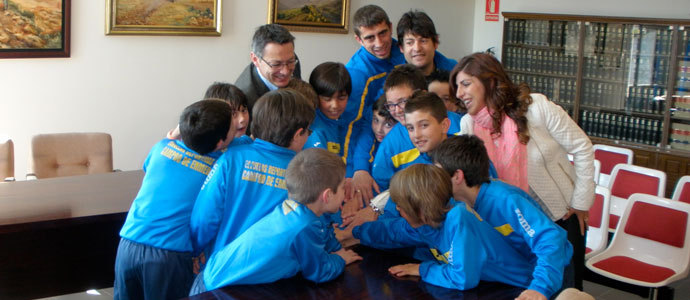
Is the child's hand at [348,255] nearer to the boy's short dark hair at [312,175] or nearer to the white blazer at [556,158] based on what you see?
the boy's short dark hair at [312,175]

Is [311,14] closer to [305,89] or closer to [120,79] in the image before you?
[120,79]

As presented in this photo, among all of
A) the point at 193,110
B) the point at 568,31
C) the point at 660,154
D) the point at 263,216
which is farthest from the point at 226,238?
the point at 568,31

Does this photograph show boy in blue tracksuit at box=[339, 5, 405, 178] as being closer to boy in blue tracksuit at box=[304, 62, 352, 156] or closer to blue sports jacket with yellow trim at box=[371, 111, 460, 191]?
boy in blue tracksuit at box=[304, 62, 352, 156]

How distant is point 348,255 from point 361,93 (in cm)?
132

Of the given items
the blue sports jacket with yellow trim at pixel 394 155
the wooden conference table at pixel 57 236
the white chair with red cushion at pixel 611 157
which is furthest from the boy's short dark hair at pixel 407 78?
the white chair with red cushion at pixel 611 157

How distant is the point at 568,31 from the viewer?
26.0 ft

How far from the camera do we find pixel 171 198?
254 cm

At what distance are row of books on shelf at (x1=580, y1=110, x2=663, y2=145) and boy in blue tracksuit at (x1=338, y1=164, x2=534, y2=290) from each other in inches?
225

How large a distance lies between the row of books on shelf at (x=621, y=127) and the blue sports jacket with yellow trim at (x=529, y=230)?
5.60 meters

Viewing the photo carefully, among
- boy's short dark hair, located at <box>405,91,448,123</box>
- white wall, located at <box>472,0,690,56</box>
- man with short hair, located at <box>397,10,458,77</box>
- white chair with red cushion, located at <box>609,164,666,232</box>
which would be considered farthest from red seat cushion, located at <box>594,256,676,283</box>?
white wall, located at <box>472,0,690,56</box>

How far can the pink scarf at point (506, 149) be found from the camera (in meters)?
2.74

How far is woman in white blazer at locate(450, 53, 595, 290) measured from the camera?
9.04 ft

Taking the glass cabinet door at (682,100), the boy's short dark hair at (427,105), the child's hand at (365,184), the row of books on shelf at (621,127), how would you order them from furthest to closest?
the row of books on shelf at (621,127)
the glass cabinet door at (682,100)
the child's hand at (365,184)
the boy's short dark hair at (427,105)

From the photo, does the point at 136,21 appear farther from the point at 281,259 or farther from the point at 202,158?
the point at 281,259
